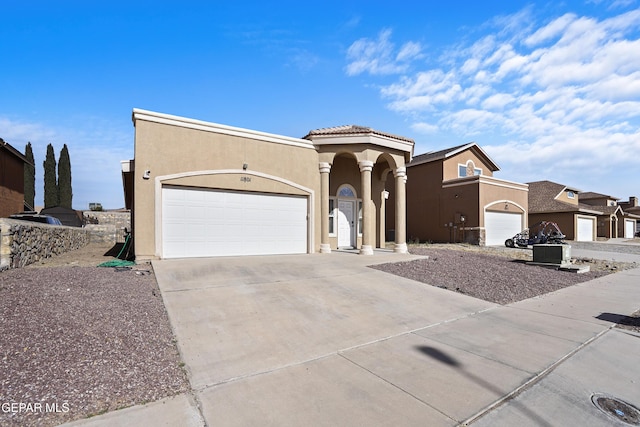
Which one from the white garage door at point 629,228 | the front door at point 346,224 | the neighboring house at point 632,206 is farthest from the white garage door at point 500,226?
the neighboring house at point 632,206

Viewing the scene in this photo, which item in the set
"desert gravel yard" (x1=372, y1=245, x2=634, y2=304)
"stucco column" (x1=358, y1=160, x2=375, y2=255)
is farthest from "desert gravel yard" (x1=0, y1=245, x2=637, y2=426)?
"stucco column" (x1=358, y1=160, x2=375, y2=255)

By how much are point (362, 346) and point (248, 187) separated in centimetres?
836

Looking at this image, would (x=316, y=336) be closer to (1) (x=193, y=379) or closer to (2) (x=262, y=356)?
(2) (x=262, y=356)

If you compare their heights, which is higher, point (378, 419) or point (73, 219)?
point (73, 219)

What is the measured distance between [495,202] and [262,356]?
2369 centimetres

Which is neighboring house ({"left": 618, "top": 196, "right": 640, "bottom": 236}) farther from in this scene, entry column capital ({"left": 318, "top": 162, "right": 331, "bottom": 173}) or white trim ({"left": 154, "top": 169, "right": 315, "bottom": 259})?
white trim ({"left": 154, "top": 169, "right": 315, "bottom": 259})

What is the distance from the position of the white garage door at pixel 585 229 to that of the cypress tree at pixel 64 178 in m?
53.2

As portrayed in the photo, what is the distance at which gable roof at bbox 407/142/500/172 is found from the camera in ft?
83.0

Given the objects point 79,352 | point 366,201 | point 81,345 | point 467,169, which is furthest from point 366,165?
point 467,169

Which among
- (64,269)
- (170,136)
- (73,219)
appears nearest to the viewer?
(64,269)

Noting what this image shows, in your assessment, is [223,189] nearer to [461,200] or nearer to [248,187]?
[248,187]

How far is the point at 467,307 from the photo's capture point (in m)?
6.94

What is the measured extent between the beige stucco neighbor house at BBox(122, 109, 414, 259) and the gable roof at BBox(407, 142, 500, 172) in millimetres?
11392

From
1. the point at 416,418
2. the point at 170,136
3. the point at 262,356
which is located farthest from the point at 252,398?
the point at 170,136
